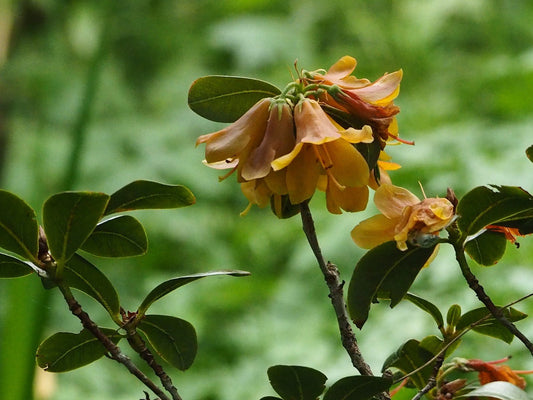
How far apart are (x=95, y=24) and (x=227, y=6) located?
1.57ft

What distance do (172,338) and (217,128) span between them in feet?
Result: 5.81

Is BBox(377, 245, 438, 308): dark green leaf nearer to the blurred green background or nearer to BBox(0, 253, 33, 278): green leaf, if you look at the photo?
BBox(0, 253, 33, 278): green leaf

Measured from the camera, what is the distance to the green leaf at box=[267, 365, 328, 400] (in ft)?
1.21

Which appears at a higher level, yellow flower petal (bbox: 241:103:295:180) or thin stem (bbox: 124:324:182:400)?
yellow flower petal (bbox: 241:103:295:180)

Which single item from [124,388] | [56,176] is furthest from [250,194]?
[56,176]

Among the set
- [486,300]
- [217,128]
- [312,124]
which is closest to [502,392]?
[486,300]

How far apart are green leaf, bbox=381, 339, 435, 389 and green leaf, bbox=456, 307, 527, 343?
24 mm

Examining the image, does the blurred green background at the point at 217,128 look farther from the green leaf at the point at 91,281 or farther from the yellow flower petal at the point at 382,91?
the yellow flower petal at the point at 382,91

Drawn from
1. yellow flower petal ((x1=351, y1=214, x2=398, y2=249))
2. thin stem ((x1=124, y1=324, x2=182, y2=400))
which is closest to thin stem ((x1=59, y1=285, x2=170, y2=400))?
thin stem ((x1=124, y1=324, x2=182, y2=400))

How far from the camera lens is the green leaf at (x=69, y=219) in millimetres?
367

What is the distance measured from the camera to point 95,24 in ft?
9.04

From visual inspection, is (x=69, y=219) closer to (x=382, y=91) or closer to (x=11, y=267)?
(x=11, y=267)

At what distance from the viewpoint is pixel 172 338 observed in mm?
436

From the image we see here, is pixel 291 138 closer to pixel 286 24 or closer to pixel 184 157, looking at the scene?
pixel 184 157
